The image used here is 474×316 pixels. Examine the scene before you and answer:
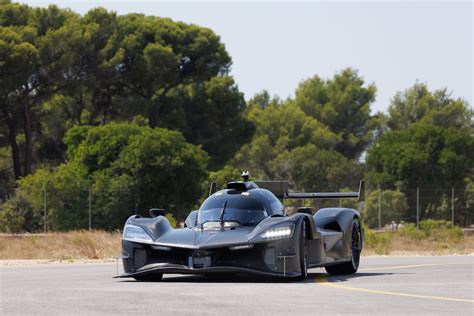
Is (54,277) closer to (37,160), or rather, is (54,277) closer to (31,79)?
(31,79)

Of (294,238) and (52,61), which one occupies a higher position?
(52,61)

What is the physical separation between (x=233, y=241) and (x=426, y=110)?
92.5 meters

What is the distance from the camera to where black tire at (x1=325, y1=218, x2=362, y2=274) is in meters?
20.2

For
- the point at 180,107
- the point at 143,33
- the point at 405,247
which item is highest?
the point at 143,33

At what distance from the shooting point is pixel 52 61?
2842 inches

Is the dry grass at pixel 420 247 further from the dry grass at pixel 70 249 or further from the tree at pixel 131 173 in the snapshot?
the tree at pixel 131 173

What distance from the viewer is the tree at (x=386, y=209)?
181 feet

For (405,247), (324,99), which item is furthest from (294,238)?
(324,99)

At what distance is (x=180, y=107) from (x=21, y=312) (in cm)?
6732

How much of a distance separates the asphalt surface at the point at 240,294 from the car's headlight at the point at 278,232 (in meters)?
0.69

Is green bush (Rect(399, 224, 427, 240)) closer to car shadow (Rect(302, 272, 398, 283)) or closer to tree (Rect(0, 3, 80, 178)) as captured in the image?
car shadow (Rect(302, 272, 398, 283))

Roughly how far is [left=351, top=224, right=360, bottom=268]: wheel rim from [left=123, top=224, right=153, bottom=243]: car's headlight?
14.7 ft

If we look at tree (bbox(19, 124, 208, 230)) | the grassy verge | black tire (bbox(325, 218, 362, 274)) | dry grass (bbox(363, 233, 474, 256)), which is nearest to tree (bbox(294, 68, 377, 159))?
tree (bbox(19, 124, 208, 230))

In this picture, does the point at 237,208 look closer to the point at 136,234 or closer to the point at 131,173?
the point at 136,234
